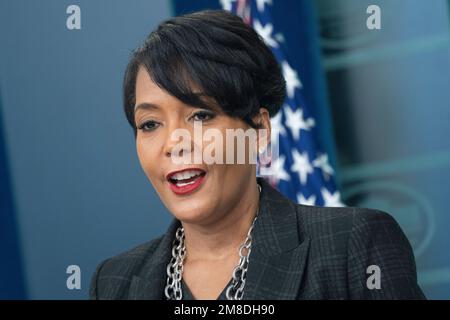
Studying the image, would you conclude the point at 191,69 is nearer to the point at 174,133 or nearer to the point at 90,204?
the point at 174,133

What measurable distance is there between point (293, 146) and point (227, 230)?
168 cm

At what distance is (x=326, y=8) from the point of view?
3695 millimetres

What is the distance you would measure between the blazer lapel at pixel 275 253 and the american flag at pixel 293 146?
5.14 ft

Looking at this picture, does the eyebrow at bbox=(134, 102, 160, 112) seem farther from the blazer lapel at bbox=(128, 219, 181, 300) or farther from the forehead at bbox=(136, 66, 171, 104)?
the blazer lapel at bbox=(128, 219, 181, 300)

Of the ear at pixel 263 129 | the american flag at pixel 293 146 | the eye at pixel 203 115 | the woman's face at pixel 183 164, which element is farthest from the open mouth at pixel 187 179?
the american flag at pixel 293 146

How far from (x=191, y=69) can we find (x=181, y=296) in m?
0.49

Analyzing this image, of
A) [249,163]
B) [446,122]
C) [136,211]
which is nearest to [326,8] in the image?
[446,122]

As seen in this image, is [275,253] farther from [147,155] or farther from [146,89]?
[146,89]

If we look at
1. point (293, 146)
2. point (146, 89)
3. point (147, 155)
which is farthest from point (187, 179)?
point (293, 146)

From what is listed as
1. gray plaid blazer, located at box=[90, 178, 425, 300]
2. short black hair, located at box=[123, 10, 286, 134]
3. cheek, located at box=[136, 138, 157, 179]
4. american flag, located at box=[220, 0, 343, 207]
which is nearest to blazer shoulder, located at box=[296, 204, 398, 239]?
gray plaid blazer, located at box=[90, 178, 425, 300]

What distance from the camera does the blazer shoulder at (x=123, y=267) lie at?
6.41 ft

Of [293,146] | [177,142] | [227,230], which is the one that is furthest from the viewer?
[293,146]

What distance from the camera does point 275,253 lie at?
1.79 metres

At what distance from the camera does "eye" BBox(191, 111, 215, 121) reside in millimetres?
1747
